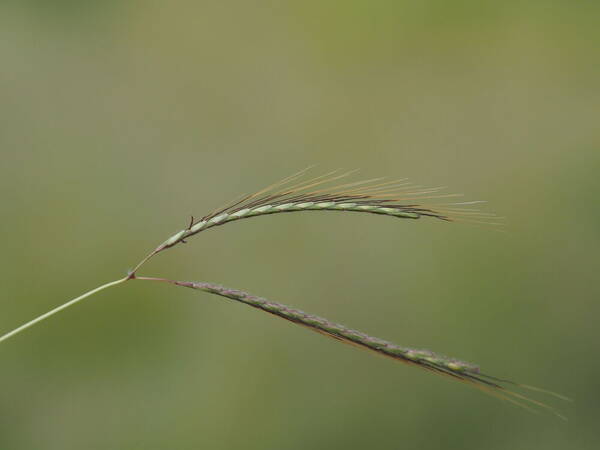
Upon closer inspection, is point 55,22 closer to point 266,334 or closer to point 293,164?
point 293,164

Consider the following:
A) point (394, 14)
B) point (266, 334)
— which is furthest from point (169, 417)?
point (394, 14)

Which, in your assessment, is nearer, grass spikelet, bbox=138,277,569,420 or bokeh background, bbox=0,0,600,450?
grass spikelet, bbox=138,277,569,420

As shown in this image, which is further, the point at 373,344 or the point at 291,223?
the point at 291,223

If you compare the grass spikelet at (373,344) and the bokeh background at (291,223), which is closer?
the grass spikelet at (373,344)

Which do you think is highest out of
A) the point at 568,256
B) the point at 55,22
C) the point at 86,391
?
the point at 55,22

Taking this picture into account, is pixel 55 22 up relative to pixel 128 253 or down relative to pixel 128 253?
up

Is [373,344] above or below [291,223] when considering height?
below

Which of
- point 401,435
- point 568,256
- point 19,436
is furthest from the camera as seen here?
point 568,256

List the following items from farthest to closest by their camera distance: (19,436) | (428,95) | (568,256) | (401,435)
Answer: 1. (428,95)
2. (568,256)
3. (401,435)
4. (19,436)
